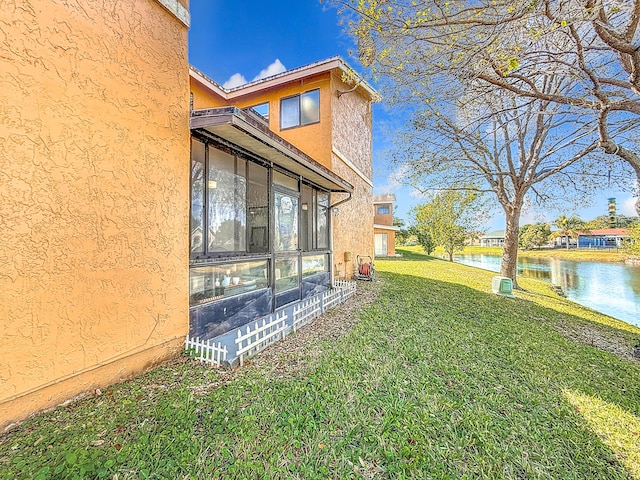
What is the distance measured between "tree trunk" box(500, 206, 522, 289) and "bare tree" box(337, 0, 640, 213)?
22.0 ft

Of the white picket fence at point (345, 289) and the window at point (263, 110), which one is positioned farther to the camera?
the window at point (263, 110)

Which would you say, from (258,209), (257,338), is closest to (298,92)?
(258,209)

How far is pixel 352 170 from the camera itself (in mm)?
12484

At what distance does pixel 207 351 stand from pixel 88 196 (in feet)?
8.87

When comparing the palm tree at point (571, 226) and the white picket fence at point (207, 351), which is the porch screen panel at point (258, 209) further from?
the palm tree at point (571, 226)

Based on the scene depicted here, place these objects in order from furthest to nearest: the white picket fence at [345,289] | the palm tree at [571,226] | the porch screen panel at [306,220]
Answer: the palm tree at [571,226]
the white picket fence at [345,289]
the porch screen panel at [306,220]

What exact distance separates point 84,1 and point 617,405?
345 inches

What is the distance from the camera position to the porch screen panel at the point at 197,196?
4797mm

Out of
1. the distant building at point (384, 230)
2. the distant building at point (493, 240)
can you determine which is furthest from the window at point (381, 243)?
the distant building at point (493, 240)

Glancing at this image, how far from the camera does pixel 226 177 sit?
5504 millimetres

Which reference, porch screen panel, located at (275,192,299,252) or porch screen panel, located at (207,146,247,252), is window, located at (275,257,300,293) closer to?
porch screen panel, located at (275,192,299,252)

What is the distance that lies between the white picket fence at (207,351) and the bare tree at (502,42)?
6374 millimetres

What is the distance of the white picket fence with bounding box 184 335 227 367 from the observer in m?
4.13

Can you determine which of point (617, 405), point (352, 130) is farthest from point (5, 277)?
point (352, 130)
